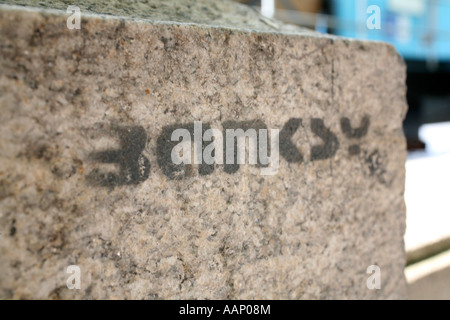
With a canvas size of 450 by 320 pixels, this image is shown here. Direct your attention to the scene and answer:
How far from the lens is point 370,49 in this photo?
1046 millimetres

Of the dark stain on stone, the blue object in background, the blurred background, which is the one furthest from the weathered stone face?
the blue object in background

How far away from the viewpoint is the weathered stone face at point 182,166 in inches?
25.9

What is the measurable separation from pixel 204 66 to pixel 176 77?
69 millimetres

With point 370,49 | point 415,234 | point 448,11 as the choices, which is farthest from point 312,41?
point 448,11

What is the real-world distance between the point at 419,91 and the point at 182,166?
175 inches

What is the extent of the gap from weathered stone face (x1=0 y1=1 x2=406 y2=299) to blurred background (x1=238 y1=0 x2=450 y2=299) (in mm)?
632

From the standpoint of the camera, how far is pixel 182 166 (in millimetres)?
792

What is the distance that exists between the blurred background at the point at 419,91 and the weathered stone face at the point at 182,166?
63 centimetres

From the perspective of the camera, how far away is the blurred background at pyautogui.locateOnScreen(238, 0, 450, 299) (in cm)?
157
